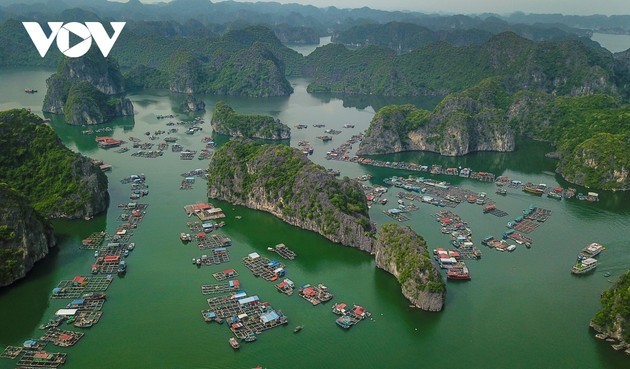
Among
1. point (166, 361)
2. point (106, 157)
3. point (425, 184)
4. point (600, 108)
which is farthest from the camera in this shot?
point (600, 108)

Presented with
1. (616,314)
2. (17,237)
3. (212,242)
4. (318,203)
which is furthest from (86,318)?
(616,314)

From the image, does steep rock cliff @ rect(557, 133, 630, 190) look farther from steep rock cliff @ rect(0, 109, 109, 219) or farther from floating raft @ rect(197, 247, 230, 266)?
steep rock cliff @ rect(0, 109, 109, 219)

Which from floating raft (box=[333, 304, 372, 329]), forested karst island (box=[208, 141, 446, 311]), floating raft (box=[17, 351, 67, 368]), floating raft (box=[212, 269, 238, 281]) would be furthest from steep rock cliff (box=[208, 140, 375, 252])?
floating raft (box=[17, 351, 67, 368])

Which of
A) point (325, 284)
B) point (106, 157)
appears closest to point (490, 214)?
point (325, 284)

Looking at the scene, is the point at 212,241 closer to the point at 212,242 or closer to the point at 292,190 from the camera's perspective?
the point at 212,242

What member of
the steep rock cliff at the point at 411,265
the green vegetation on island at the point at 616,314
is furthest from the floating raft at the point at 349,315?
the green vegetation on island at the point at 616,314

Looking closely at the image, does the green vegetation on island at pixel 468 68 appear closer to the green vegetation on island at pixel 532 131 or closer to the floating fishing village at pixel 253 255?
the green vegetation on island at pixel 532 131

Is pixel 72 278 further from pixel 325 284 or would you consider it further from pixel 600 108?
pixel 600 108
